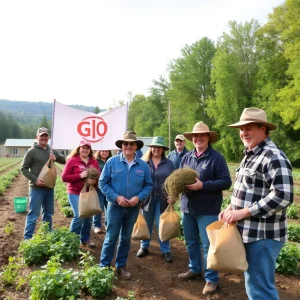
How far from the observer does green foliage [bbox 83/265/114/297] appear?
12.8ft

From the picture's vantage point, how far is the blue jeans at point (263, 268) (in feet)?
8.91

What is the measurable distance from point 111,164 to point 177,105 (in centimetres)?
3923

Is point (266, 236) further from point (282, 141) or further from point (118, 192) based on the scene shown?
point (282, 141)

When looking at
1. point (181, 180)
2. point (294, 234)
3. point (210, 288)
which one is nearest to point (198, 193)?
point (181, 180)

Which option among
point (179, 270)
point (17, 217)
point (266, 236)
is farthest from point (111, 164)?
point (17, 217)

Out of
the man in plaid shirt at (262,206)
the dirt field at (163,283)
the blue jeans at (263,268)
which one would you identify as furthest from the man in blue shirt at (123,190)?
the blue jeans at (263,268)

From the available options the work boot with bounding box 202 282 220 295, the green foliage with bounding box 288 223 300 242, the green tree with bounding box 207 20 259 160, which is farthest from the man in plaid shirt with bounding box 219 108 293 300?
the green tree with bounding box 207 20 259 160

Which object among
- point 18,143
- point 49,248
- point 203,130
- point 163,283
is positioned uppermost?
point 18,143

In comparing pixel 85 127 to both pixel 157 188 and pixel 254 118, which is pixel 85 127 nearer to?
pixel 157 188

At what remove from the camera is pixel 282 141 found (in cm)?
3119

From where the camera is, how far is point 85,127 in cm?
655

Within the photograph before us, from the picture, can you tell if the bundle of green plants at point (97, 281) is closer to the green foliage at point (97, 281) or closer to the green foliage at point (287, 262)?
the green foliage at point (97, 281)

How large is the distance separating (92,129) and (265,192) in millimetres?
4541

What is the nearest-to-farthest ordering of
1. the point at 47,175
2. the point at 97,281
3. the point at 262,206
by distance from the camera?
the point at 262,206 → the point at 97,281 → the point at 47,175
